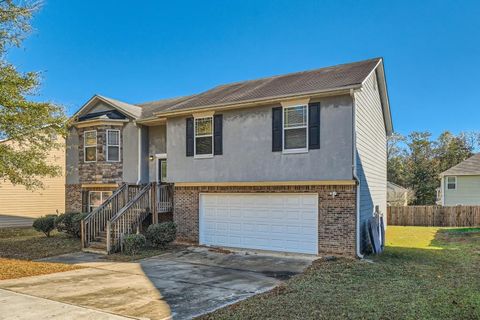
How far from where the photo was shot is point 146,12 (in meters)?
17.9

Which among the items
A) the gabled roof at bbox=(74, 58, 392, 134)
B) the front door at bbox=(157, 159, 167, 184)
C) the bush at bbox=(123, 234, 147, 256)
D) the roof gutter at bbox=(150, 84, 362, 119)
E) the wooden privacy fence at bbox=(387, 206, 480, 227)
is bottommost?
the wooden privacy fence at bbox=(387, 206, 480, 227)

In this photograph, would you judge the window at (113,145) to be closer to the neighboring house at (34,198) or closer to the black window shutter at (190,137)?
the black window shutter at (190,137)

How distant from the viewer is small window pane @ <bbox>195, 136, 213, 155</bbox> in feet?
45.3

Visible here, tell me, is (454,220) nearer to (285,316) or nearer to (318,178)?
(318,178)

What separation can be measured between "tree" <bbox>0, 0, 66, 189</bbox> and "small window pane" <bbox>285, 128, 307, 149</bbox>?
25.7ft

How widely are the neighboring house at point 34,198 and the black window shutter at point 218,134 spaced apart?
11227 millimetres

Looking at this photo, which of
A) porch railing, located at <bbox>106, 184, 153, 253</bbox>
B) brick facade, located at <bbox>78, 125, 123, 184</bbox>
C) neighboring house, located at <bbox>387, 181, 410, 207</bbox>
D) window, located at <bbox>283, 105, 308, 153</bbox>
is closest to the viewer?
window, located at <bbox>283, 105, 308, 153</bbox>

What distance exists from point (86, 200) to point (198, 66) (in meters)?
10.8

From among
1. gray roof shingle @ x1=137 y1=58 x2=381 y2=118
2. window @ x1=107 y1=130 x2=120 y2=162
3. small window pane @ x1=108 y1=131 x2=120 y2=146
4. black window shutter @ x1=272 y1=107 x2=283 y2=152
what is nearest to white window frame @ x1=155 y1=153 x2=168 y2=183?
window @ x1=107 y1=130 x2=120 y2=162

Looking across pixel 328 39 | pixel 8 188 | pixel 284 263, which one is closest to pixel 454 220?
pixel 328 39

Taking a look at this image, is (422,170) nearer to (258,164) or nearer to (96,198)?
(258,164)

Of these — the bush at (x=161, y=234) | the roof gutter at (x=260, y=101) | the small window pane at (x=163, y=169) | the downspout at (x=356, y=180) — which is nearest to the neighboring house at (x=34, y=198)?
the small window pane at (x=163, y=169)

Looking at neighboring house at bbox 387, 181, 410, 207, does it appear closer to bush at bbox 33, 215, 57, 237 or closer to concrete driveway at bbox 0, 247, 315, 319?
concrete driveway at bbox 0, 247, 315, 319

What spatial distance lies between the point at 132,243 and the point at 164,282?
4.09 metres
